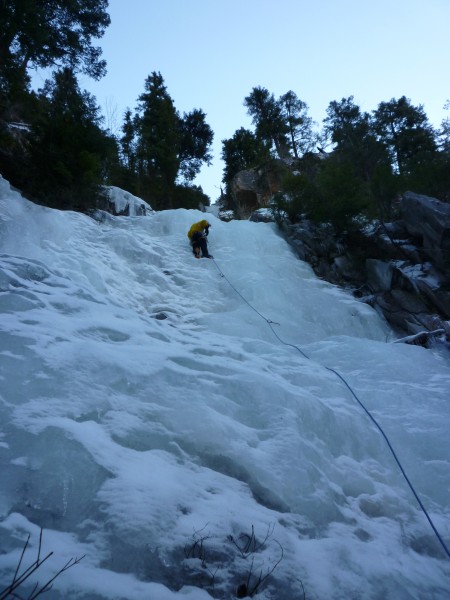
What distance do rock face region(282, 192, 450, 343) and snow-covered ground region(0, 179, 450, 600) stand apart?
220 centimetres

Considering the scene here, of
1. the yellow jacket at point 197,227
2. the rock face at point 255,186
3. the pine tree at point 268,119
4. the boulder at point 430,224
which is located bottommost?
the yellow jacket at point 197,227

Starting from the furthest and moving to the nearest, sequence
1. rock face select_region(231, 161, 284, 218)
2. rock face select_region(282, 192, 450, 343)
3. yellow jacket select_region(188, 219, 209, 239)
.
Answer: rock face select_region(231, 161, 284, 218)
yellow jacket select_region(188, 219, 209, 239)
rock face select_region(282, 192, 450, 343)

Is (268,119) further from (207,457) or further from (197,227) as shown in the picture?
(207,457)

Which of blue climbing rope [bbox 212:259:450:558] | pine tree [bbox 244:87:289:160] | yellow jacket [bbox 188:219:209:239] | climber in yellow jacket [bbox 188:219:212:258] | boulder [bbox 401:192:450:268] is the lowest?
blue climbing rope [bbox 212:259:450:558]

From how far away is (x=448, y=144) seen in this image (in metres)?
14.4

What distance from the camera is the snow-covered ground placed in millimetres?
1992

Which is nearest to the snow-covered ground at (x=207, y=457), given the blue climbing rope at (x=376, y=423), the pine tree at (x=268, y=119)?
the blue climbing rope at (x=376, y=423)

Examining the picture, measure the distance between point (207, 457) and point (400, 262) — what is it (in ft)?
25.3

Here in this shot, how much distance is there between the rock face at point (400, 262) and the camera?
7.72 meters

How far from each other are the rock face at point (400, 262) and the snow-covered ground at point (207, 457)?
7.21ft

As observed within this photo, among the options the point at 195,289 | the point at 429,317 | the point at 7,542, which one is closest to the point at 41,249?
the point at 195,289

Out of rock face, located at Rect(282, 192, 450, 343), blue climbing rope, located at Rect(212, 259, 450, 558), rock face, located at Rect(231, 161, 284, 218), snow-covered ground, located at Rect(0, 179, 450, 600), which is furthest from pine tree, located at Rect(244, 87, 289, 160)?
snow-covered ground, located at Rect(0, 179, 450, 600)

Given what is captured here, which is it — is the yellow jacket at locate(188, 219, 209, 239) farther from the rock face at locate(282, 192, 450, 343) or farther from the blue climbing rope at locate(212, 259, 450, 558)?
the blue climbing rope at locate(212, 259, 450, 558)

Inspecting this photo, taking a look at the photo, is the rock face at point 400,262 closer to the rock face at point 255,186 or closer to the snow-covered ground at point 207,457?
the snow-covered ground at point 207,457
